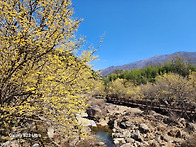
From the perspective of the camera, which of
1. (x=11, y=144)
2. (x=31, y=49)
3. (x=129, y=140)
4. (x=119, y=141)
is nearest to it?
(x=31, y=49)

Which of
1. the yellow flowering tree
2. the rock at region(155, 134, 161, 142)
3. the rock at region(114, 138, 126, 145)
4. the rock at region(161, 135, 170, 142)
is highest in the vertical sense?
the yellow flowering tree

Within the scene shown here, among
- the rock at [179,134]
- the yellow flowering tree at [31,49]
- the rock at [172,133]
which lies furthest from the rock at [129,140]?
the yellow flowering tree at [31,49]

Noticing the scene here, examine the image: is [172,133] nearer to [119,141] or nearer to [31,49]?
[119,141]

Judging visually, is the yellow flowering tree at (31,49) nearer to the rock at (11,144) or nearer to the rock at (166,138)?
the rock at (11,144)

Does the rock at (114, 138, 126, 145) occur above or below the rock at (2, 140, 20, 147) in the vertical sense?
below

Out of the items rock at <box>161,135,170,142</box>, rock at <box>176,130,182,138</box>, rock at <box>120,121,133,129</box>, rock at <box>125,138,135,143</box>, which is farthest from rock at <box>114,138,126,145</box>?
rock at <box>176,130,182,138</box>

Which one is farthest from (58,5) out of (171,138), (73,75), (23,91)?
(171,138)

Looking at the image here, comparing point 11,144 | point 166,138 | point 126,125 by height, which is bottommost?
point 166,138

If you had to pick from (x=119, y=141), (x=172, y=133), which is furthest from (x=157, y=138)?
(x=119, y=141)

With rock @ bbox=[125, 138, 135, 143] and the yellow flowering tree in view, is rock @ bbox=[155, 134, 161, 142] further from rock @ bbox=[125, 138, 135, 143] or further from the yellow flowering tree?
the yellow flowering tree

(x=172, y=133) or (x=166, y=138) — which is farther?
(x=172, y=133)

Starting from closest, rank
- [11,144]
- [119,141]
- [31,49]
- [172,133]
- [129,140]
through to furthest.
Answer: [31,49] < [11,144] < [129,140] < [119,141] < [172,133]

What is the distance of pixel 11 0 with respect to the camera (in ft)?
12.1

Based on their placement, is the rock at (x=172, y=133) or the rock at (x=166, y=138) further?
the rock at (x=172, y=133)
